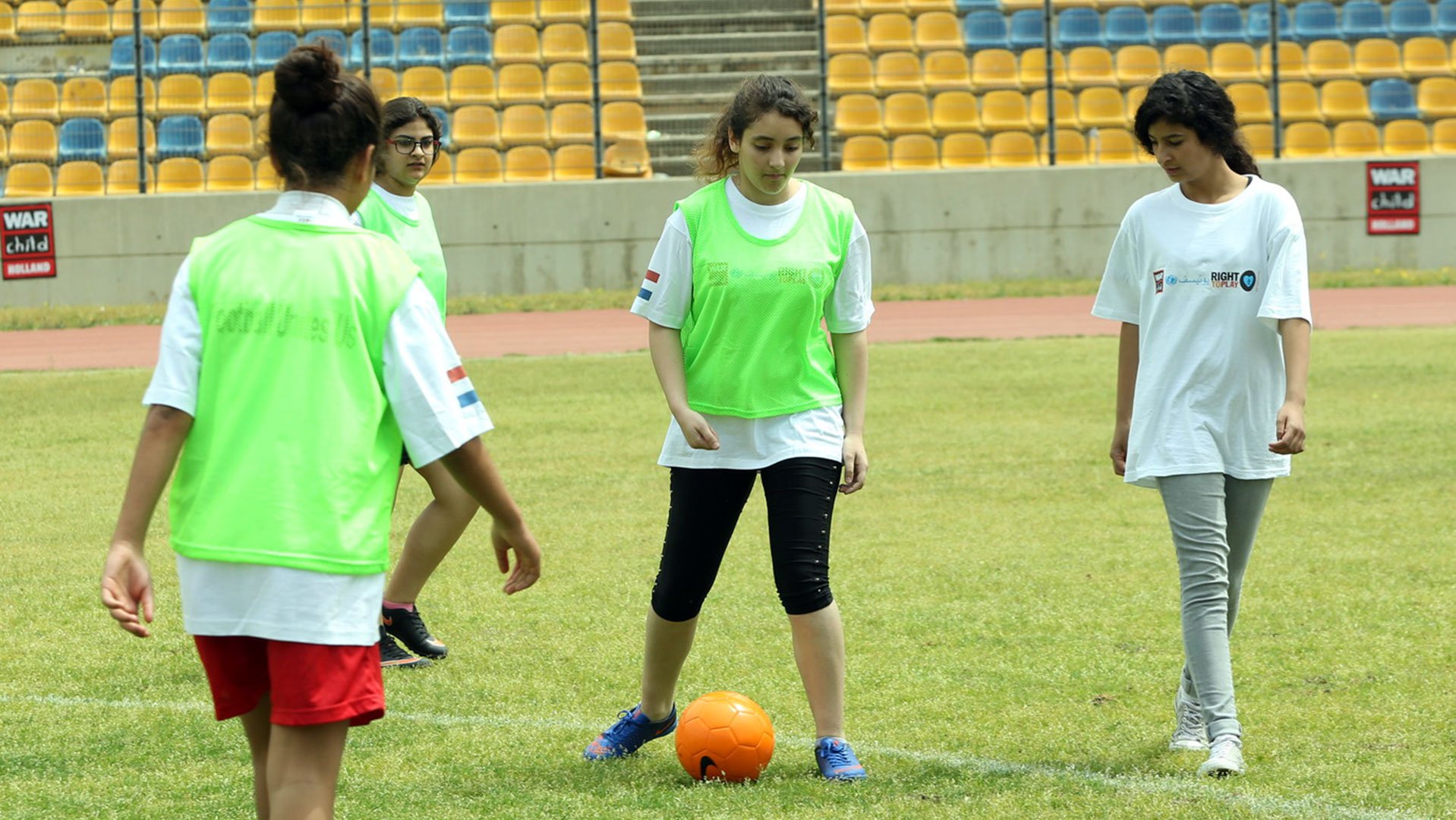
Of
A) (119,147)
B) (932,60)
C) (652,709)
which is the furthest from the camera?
(932,60)

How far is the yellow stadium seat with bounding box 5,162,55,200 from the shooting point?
21.3m

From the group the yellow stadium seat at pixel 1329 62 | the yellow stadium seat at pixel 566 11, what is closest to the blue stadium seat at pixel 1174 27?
the yellow stadium seat at pixel 1329 62

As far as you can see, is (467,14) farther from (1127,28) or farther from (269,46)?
(1127,28)

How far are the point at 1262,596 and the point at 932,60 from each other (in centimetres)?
1807

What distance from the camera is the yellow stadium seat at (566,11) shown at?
24.0m

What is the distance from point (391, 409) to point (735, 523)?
5.60 feet

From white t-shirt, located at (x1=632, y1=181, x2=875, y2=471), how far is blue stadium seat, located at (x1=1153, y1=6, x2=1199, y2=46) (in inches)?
819

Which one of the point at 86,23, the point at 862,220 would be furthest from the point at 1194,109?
the point at 86,23

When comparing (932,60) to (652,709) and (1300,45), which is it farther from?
(652,709)

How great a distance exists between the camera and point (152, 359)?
16.3 metres

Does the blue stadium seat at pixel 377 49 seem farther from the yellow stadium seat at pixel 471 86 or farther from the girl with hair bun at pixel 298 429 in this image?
the girl with hair bun at pixel 298 429

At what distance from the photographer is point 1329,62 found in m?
24.2

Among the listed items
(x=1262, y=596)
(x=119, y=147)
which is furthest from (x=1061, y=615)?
(x=119, y=147)

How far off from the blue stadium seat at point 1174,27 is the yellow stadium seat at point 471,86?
9345 mm
